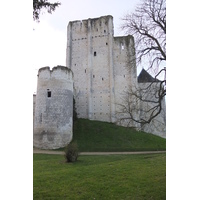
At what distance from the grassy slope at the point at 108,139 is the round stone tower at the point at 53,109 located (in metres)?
1.77

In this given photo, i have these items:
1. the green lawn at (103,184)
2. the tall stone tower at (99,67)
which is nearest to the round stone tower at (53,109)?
the green lawn at (103,184)

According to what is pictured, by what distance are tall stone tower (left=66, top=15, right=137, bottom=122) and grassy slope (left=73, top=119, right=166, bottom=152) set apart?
23.6 ft

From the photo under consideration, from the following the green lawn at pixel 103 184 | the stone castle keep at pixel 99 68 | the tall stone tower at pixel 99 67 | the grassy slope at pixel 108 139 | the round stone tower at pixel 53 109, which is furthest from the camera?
the tall stone tower at pixel 99 67

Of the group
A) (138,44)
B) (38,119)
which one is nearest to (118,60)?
(38,119)

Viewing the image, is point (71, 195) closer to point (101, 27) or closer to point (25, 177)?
point (25, 177)

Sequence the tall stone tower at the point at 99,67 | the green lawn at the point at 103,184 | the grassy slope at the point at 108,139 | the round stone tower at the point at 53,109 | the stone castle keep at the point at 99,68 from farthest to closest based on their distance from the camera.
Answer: the tall stone tower at the point at 99,67
the stone castle keep at the point at 99,68
the round stone tower at the point at 53,109
the grassy slope at the point at 108,139
the green lawn at the point at 103,184

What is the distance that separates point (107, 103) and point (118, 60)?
6.70m

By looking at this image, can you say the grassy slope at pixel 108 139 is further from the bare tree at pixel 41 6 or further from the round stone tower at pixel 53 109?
the bare tree at pixel 41 6

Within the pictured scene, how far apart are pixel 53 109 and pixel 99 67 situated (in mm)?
14825

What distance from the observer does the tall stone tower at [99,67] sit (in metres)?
30.3

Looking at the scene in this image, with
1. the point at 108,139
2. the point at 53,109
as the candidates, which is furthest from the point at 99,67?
the point at 53,109
